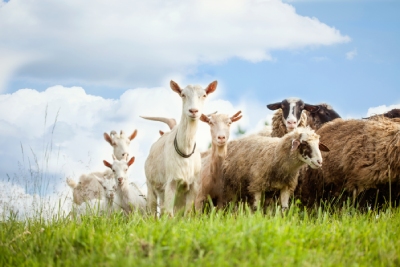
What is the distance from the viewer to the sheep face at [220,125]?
10.0 meters

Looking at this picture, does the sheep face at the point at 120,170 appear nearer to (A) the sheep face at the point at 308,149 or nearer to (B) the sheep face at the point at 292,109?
(B) the sheep face at the point at 292,109

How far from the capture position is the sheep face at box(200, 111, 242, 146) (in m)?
10.0

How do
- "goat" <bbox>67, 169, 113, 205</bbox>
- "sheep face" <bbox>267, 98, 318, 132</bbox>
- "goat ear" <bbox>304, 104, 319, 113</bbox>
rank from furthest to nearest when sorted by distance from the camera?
"goat" <bbox>67, 169, 113, 205</bbox>, "goat ear" <bbox>304, 104, 319, 113</bbox>, "sheep face" <bbox>267, 98, 318, 132</bbox>

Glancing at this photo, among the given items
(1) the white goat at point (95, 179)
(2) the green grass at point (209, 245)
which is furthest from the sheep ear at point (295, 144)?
(1) the white goat at point (95, 179)

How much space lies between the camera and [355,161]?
10.7 m

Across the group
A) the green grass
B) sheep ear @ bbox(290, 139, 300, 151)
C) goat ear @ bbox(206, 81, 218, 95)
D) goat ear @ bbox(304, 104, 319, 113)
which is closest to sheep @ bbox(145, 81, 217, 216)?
goat ear @ bbox(206, 81, 218, 95)

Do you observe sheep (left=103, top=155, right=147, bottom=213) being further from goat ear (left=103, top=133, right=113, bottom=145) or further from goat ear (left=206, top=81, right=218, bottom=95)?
goat ear (left=206, top=81, right=218, bottom=95)

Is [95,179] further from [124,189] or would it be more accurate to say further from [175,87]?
[175,87]

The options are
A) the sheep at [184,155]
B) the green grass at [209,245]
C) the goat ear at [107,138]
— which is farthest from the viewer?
the goat ear at [107,138]

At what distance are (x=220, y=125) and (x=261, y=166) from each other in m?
1.11

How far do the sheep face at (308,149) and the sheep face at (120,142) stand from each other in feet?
14.8

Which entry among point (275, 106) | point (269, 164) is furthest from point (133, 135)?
point (269, 164)

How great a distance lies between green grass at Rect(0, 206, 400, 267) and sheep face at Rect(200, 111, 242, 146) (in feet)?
9.64

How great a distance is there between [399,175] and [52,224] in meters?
5.93
